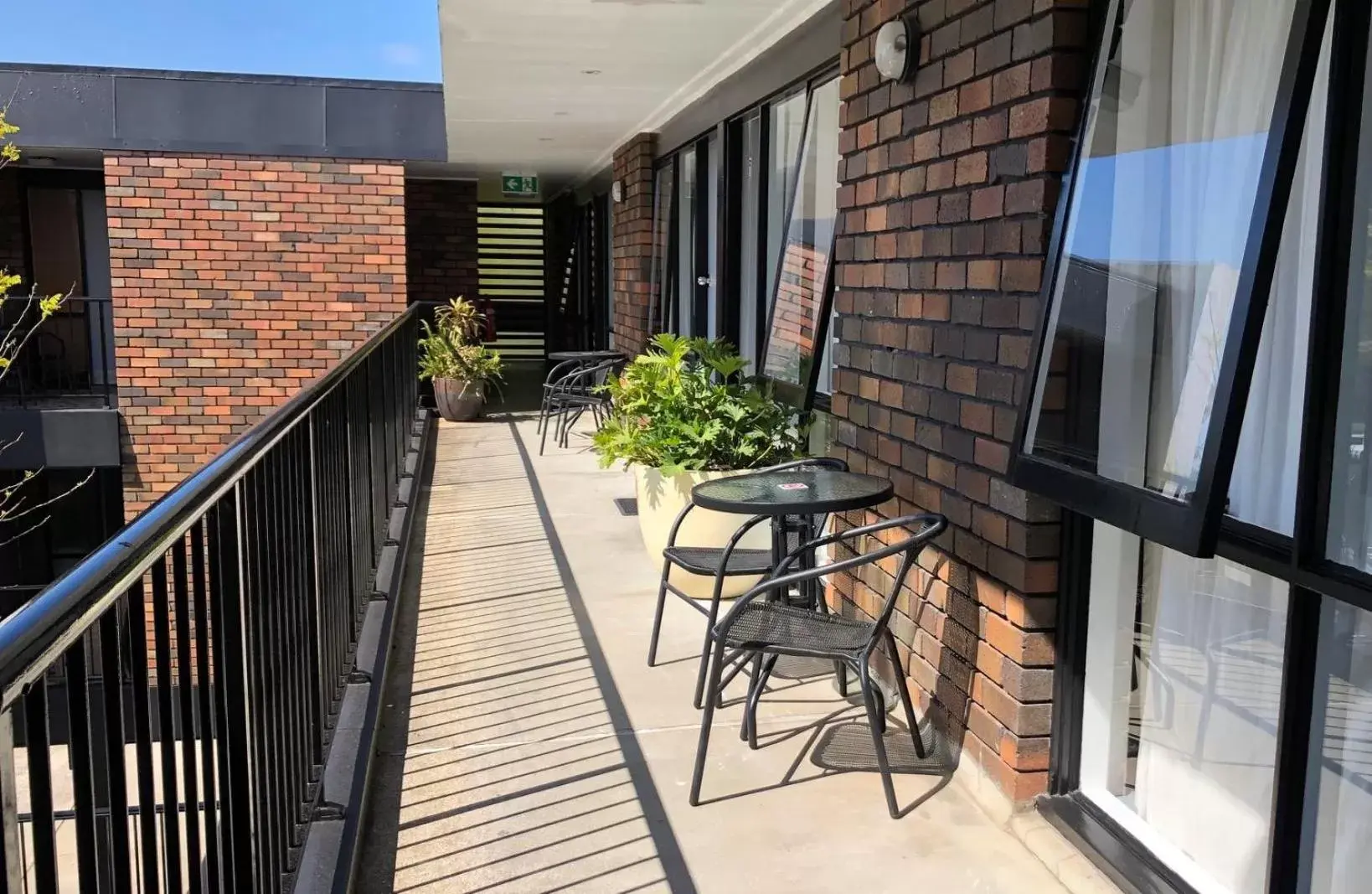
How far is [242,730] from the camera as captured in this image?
A: 5.71ft

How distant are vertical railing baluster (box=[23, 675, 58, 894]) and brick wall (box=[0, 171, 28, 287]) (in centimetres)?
1166

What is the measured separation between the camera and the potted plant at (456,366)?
30.5ft

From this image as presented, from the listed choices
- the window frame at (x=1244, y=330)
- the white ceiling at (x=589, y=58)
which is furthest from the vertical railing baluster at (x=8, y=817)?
the white ceiling at (x=589, y=58)

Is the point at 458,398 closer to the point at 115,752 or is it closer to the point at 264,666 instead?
the point at 264,666

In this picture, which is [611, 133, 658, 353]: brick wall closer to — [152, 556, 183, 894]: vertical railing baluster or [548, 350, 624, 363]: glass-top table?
[548, 350, 624, 363]: glass-top table

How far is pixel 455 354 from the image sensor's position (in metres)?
9.30

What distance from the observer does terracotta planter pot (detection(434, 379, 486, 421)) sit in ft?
30.8

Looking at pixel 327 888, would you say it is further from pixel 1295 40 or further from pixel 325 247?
pixel 325 247

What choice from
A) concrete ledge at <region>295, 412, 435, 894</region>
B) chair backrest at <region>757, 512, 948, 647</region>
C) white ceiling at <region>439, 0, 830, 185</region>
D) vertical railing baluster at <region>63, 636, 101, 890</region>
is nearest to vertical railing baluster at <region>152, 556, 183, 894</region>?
vertical railing baluster at <region>63, 636, 101, 890</region>

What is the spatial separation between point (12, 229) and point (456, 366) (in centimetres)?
527

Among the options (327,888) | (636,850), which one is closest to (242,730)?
(327,888)

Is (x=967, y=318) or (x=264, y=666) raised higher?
(x=967, y=318)

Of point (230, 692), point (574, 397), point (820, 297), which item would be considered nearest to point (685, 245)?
point (574, 397)

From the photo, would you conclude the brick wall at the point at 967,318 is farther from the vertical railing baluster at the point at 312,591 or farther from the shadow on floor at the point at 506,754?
the vertical railing baluster at the point at 312,591
